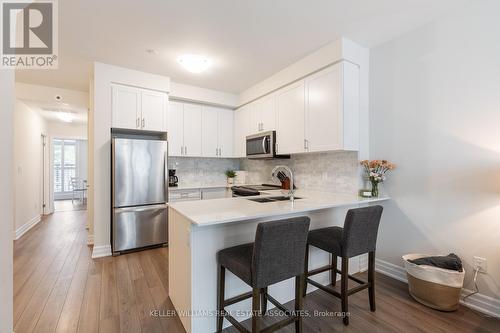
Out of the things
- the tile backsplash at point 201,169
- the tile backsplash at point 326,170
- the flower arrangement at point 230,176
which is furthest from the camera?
the flower arrangement at point 230,176

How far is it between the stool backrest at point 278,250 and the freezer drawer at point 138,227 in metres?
Result: 2.52

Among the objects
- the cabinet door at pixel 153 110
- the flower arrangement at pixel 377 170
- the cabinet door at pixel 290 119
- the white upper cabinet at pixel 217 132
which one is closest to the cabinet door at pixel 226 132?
the white upper cabinet at pixel 217 132

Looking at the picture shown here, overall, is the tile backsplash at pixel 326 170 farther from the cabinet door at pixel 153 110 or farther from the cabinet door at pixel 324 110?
the cabinet door at pixel 153 110

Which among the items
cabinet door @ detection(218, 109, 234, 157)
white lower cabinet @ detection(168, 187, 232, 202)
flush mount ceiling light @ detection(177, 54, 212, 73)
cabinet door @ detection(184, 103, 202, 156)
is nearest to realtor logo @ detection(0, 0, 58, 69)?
flush mount ceiling light @ detection(177, 54, 212, 73)

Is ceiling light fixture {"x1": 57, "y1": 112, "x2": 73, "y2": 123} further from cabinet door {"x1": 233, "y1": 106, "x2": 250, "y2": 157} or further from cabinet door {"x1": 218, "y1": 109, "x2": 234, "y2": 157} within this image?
cabinet door {"x1": 233, "y1": 106, "x2": 250, "y2": 157}

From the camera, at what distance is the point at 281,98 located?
347 centimetres

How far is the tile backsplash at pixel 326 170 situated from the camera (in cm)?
286

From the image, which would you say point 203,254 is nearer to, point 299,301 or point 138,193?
point 299,301

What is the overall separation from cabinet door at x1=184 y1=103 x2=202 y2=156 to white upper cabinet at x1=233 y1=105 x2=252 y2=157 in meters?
0.74

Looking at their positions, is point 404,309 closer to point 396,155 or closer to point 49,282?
point 396,155

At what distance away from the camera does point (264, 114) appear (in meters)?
3.84

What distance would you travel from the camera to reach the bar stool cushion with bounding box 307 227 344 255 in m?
1.93

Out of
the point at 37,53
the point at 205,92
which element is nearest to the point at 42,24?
the point at 37,53

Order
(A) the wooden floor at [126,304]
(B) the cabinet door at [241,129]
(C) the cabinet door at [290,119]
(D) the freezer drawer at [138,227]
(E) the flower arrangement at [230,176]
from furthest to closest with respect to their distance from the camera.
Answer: (E) the flower arrangement at [230,176] < (B) the cabinet door at [241,129] < (D) the freezer drawer at [138,227] < (C) the cabinet door at [290,119] < (A) the wooden floor at [126,304]
